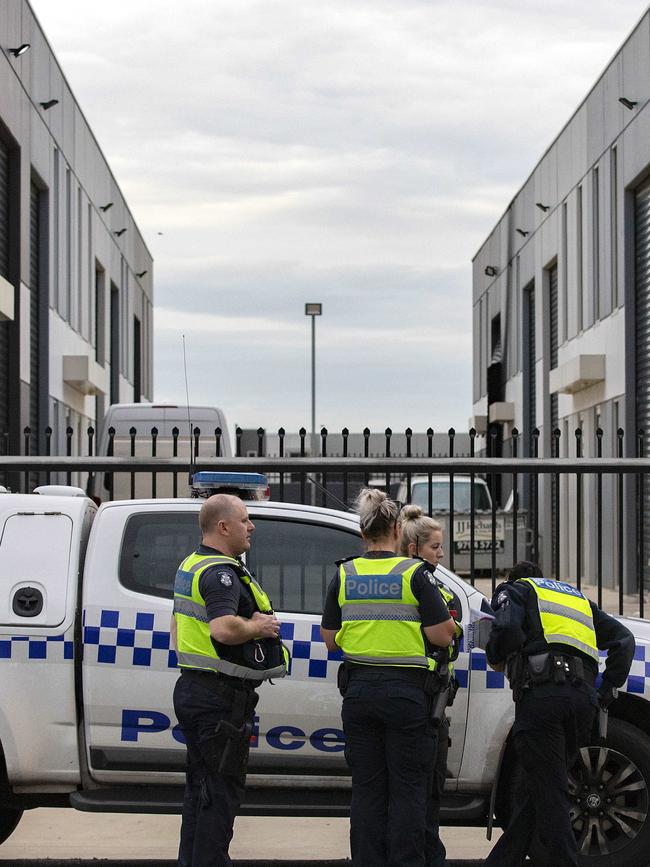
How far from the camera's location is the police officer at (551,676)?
613cm

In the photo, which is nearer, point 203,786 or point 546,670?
point 203,786

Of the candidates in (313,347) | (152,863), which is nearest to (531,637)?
(152,863)

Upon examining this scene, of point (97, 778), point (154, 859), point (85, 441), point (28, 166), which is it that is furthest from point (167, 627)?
point (85, 441)

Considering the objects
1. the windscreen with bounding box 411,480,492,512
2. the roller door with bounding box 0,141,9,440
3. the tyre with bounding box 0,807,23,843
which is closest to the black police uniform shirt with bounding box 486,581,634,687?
the tyre with bounding box 0,807,23,843

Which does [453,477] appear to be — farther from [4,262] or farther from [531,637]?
[4,262]

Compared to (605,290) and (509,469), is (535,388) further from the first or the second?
(509,469)

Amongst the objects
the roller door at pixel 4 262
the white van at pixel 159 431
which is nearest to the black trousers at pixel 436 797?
the white van at pixel 159 431

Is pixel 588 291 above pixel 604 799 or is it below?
above

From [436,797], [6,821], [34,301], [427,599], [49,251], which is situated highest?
[49,251]

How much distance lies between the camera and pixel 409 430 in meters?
10.0

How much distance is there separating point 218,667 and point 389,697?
0.73m

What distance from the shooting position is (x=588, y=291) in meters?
27.7

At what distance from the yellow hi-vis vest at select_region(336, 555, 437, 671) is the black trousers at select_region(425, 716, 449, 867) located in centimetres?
38

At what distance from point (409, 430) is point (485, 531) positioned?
480 inches
